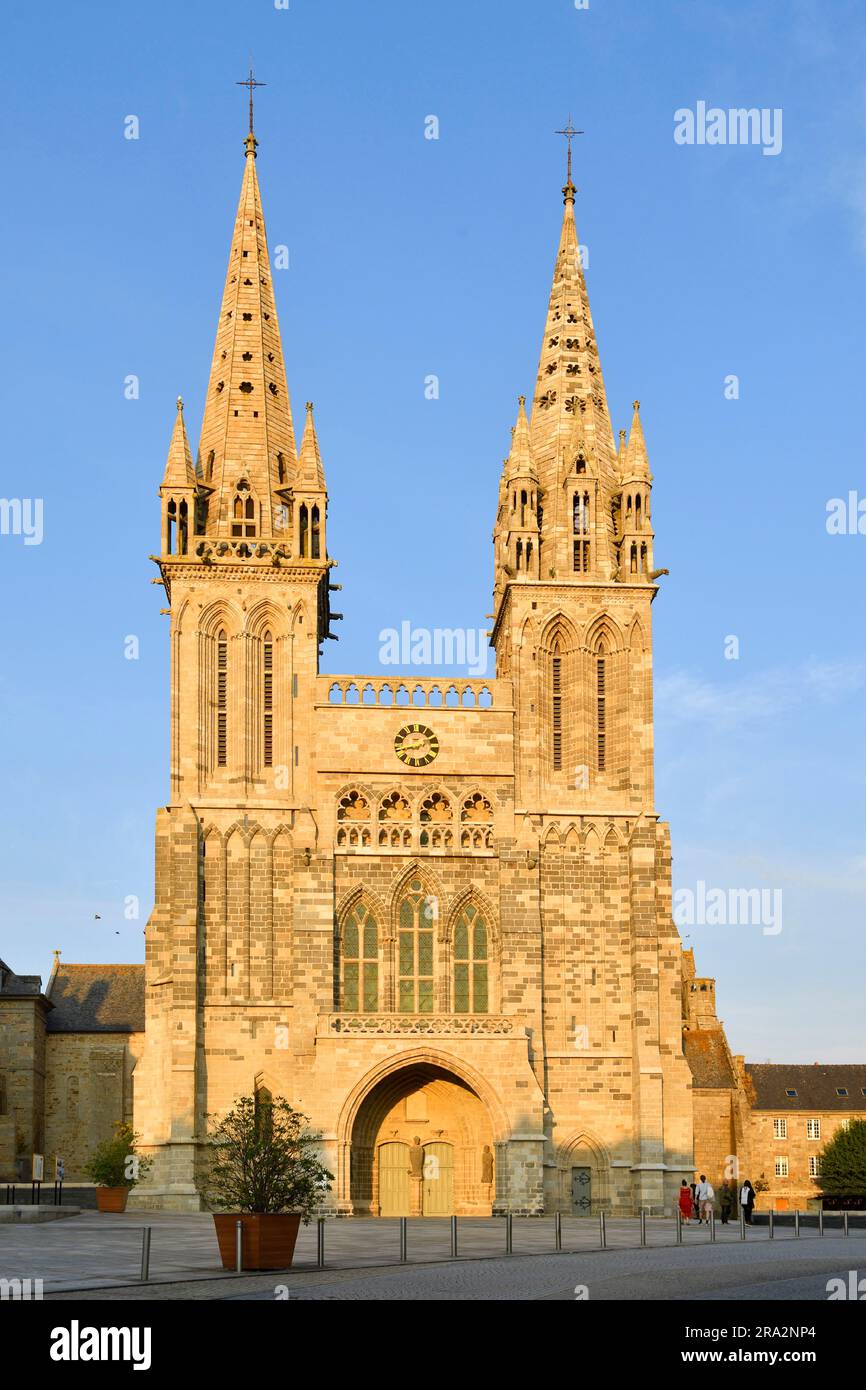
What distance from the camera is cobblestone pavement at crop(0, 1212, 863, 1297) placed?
84.3 feet

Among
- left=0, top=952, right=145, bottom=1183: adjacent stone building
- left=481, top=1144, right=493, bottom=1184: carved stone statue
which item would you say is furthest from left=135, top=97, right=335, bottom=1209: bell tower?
left=0, top=952, right=145, bottom=1183: adjacent stone building

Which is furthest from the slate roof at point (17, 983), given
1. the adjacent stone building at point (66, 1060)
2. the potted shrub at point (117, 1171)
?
the potted shrub at point (117, 1171)

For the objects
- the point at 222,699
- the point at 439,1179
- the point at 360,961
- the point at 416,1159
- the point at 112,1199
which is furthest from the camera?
the point at 222,699

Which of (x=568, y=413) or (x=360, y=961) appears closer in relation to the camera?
(x=360, y=961)

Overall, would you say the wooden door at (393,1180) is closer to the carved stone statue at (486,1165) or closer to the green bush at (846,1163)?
the carved stone statue at (486,1165)

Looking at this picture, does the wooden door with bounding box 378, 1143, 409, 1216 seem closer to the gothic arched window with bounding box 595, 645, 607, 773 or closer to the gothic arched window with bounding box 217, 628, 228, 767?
the gothic arched window with bounding box 217, 628, 228, 767

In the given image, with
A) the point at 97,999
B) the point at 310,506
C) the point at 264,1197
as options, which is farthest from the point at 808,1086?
the point at 264,1197

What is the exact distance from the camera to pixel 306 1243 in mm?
34250

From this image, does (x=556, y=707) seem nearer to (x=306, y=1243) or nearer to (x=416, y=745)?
(x=416, y=745)

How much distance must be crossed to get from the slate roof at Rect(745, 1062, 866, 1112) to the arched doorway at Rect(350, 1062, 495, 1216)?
44738mm

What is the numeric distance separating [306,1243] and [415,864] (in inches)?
820

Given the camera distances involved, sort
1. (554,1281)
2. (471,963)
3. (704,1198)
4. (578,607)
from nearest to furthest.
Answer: (554,1281)
(704,1198)
(471,963)
(578,607)

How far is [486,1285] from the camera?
75.5 ft
